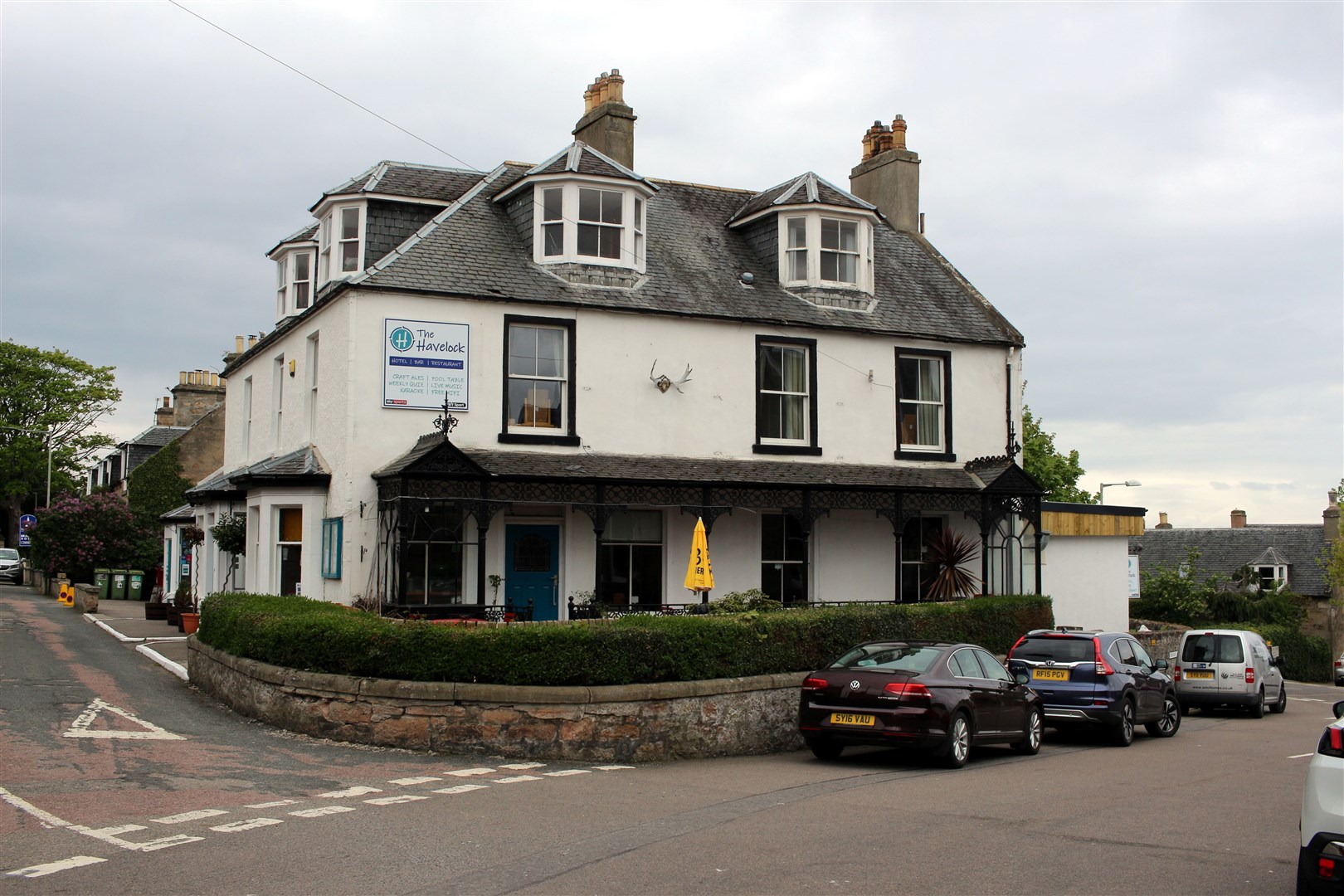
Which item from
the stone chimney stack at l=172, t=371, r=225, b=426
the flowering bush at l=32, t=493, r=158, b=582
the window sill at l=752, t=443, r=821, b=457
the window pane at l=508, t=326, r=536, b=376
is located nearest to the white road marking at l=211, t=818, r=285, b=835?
the window pane at l=508, t=326, r=536, b=376

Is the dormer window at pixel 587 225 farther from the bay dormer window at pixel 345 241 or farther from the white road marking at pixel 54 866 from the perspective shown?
the white road marking at pixel 54 866

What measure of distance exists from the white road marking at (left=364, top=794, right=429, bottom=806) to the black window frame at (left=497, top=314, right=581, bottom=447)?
1046cm

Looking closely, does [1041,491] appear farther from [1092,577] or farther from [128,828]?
[128,828]

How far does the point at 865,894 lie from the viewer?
7.82m

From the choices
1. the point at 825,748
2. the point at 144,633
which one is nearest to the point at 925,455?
the point at 825,748

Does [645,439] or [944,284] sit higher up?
[944,284]

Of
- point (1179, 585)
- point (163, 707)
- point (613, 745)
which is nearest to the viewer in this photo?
point (613, 745)

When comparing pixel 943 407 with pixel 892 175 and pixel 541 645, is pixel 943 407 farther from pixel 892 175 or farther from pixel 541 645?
pixel 541 645

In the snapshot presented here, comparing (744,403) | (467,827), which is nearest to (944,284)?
(744,403)

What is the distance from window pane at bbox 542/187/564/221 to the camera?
22.3 metres

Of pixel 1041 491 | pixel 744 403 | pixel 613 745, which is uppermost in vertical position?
pixel 744 403

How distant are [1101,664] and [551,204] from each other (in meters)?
12.4

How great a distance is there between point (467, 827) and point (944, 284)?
66.9ft

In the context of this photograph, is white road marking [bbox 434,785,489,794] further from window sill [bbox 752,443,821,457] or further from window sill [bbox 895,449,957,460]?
window sill [bbox 895,449,957,460]
